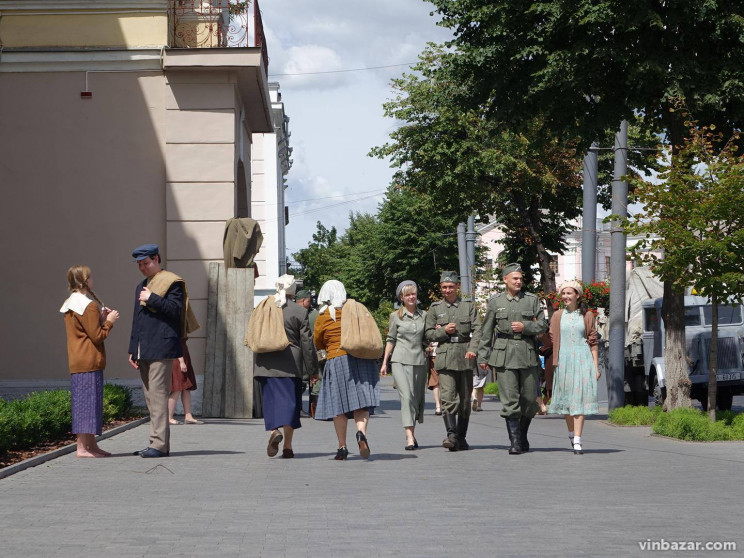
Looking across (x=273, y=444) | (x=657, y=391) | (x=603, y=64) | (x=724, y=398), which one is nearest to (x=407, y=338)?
(x=273, y=444)

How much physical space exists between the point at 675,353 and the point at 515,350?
221 inches

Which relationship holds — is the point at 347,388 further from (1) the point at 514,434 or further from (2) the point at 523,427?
(2) the point at 523,427

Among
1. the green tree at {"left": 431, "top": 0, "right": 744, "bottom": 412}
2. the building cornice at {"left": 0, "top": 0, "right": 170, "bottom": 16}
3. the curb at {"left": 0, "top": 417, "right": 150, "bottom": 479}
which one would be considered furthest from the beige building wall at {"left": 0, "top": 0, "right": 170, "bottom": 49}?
the curb at {"left": 0, "top": 417, "right": 150, "bottom": 479}

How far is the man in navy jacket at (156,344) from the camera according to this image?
38.7 ft

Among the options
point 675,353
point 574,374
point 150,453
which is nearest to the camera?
point 150,453

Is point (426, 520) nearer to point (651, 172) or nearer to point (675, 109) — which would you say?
point (675, 109)

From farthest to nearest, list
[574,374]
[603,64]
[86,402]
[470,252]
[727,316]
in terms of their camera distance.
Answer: [470,252] → [727,316] → [603,64] → [574,374] → [86,402]

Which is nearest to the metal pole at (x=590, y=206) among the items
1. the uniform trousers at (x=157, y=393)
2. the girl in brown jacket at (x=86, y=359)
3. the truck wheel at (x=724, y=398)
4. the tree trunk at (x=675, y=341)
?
the truck wheel at (x=724, y=398)

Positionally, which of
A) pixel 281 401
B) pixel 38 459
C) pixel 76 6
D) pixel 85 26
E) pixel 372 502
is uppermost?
pixel 76 6

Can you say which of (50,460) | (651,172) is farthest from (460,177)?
(50,460)

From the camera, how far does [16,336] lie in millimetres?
19438

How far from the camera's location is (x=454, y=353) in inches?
522

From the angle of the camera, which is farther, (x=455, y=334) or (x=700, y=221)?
(x=700, y=221)

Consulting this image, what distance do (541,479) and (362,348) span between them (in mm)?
2603
